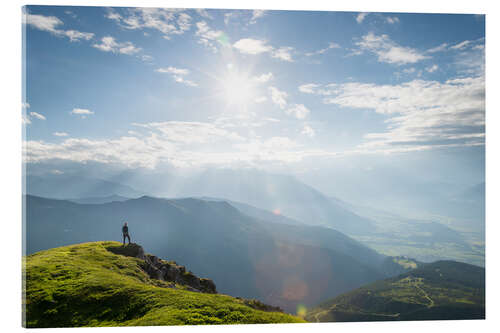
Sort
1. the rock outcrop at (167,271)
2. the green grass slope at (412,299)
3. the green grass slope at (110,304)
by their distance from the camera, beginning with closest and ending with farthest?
the green grass slope at (110,304) < the rock outcrop at (167,271) < the green grass slope at (412,299)

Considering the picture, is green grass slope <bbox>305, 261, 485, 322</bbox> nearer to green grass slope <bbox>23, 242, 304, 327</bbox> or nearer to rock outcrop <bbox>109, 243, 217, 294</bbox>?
rock outcrop <bbox>109, 243, 217, 294</bbox>

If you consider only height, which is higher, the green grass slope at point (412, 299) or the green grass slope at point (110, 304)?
the green grass slope at point (110, 304)

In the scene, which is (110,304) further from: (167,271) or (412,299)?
(412,299)

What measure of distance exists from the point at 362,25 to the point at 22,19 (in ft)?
80.6

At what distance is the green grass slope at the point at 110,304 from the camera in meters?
11.0

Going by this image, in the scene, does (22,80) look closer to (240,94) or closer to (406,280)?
(240,94)

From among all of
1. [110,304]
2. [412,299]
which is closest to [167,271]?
[110,304]

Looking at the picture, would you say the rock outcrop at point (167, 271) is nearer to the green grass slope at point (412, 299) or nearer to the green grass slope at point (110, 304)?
the green grass slope at point (110, 304)

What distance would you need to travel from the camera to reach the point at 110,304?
38.6 feet

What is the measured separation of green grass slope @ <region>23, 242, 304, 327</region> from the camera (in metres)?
11.0

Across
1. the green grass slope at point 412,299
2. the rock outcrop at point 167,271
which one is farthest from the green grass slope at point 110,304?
the green grass slope at point 412,299

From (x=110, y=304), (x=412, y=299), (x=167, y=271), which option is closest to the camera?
(x=110, y=304)

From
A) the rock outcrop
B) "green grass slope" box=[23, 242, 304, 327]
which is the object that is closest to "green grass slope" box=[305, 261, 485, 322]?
the rock outcrop
